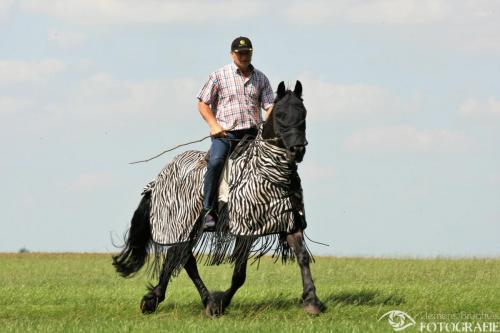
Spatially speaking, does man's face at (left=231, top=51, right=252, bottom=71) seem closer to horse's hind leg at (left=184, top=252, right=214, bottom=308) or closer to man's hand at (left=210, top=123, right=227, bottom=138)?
man's hand at (left=210, top=123, right=227, bottom=138)

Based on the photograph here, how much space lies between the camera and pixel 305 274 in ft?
34.8

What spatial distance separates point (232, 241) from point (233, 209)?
413 mm

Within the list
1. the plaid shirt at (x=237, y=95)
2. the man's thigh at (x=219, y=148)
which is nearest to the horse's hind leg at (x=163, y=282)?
the man's thigh at (x=219, y=148)

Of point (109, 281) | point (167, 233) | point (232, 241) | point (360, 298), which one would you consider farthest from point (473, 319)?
point (109, 281)

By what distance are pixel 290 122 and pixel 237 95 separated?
4.74ft

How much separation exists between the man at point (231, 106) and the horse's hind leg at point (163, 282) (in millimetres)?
756

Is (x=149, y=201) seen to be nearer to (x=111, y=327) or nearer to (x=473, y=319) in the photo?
(x=111, y=327)

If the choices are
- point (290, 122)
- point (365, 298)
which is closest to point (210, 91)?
point (290, 122)

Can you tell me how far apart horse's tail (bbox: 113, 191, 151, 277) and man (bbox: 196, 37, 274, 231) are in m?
1.75

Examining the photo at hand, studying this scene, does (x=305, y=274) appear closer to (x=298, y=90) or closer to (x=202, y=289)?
(x=202, y=289)

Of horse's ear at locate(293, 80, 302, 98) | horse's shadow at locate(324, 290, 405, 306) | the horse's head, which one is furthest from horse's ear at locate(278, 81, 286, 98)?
horse's shadow at locate(324, 290, 405, 306)

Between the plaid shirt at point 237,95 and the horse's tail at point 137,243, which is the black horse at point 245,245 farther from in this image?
the plaid shirt at point 237,95

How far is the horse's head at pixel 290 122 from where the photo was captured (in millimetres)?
10055

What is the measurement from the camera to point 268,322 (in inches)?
413
